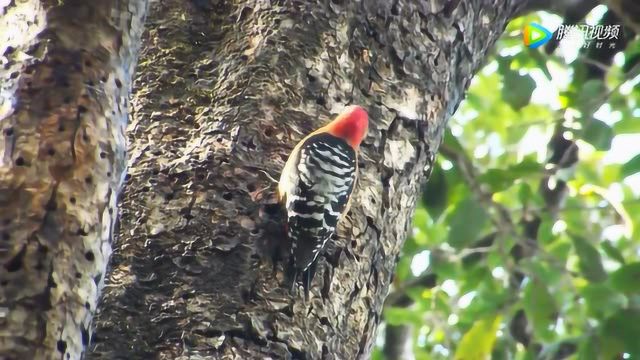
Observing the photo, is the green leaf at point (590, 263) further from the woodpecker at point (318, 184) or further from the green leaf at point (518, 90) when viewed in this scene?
the woodpecker at point (318, 184)

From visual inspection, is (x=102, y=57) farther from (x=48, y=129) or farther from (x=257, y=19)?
(x=257, y=19)

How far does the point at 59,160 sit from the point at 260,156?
0.96m

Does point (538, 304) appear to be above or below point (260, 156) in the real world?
below

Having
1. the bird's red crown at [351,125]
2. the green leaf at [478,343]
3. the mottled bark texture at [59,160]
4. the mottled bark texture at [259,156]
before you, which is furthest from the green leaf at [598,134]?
the mottled bark texture at [59,160]

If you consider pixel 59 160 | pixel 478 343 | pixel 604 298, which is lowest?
pixel 478 343

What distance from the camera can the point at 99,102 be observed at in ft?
4.82

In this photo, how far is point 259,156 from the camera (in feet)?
7.68

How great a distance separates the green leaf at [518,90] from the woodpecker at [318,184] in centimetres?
136

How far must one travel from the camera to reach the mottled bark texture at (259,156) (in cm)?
201

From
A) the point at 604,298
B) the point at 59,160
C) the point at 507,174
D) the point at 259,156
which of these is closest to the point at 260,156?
the point at 259,156

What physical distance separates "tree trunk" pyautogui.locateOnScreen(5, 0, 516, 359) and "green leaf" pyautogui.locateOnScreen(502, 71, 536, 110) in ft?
3.26

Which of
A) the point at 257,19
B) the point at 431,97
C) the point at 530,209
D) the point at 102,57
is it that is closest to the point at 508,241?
the point at 530,209

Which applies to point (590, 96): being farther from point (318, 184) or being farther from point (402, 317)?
point (318, 184)
